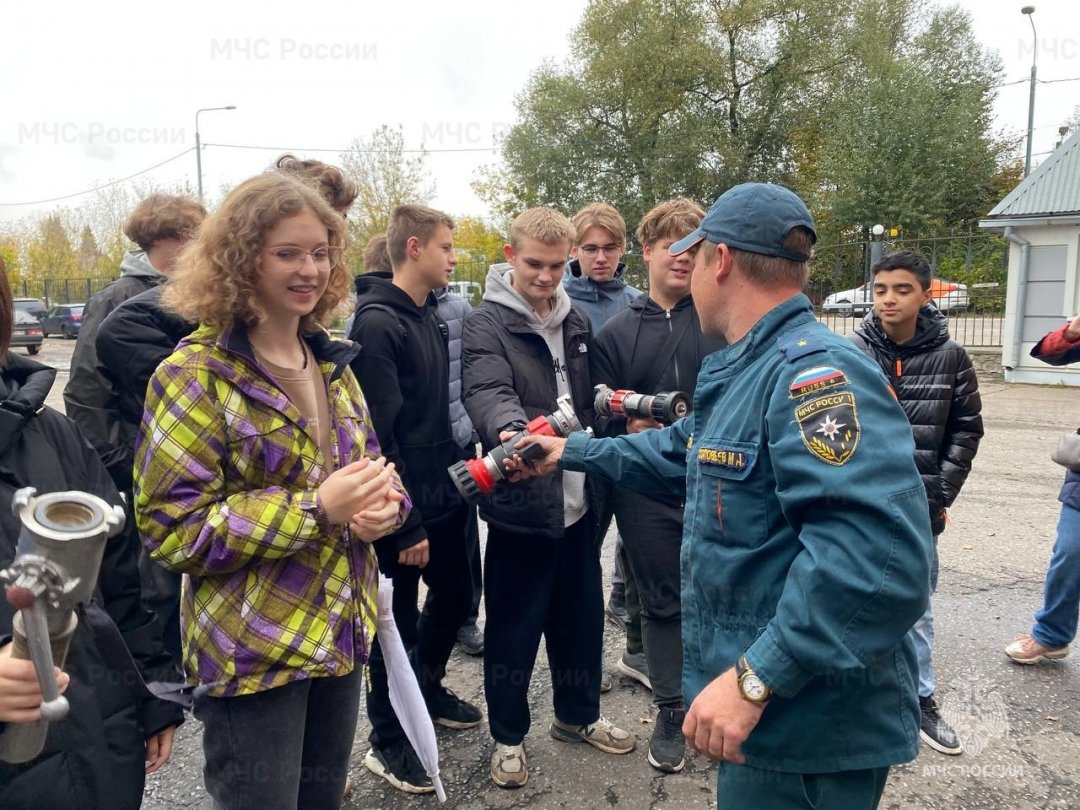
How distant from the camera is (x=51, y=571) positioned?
1191mm

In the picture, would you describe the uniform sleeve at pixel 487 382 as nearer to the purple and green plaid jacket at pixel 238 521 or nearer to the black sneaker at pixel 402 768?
the purple and green plaid jacket at pixel 238 521

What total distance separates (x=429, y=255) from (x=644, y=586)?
1.63 m

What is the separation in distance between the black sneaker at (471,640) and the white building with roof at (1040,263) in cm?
1216

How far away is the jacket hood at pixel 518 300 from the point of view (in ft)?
10.1

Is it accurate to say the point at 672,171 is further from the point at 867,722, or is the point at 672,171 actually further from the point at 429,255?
the point at 867,722

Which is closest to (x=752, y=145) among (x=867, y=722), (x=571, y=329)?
(x=571, y=329)

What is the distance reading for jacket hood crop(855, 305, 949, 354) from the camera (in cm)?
336

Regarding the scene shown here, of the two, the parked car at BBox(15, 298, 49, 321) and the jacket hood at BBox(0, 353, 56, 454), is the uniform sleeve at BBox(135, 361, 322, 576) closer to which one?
the jacket hood at BBox(0, 353, 56, 454)

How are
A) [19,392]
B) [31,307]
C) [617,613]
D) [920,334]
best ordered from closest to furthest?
[19,392] → [920,334] → [617,613] → [31,307]


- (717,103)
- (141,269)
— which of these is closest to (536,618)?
(141,269)

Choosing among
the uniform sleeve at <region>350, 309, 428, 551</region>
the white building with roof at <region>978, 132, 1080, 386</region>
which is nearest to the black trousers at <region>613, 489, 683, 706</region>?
the uniform sleeve at <region>350, 309, 428, 551</region>

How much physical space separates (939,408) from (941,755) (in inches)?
55.1

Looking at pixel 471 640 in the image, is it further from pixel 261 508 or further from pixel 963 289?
pixel 963 289

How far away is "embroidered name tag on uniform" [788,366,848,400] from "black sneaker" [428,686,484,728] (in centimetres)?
239
